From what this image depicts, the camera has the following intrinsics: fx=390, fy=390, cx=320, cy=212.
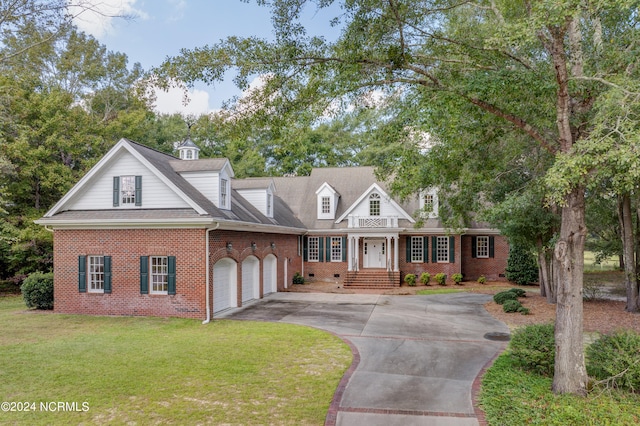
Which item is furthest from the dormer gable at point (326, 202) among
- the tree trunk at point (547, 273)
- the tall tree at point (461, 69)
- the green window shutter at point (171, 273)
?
the tall tree at point (461, 69)

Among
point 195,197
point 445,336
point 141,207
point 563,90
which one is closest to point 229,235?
point 195,197

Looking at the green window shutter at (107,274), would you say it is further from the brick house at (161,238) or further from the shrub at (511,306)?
the shrub at (511,306)

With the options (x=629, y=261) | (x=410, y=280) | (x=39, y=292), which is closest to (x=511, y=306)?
(x=629, y=261)

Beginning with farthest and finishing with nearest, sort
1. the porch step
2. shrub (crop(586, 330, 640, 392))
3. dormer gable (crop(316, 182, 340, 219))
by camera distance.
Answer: dormer gable (crop(316, 182, 340, 219))
the porch step
shrub (crop(586, 330, 640, 392))

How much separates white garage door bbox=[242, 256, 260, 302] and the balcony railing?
8.00 meters

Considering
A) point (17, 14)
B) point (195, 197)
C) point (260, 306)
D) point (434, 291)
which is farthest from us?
point (434, 291)

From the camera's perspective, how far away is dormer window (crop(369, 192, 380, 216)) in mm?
25203

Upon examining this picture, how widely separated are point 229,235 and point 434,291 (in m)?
12.2

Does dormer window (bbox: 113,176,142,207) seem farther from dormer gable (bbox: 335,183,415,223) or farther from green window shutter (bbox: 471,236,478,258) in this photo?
green window shutter (bbox: 471,236,478,258)

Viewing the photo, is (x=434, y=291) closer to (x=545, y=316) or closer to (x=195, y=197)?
(x=545, y=316)

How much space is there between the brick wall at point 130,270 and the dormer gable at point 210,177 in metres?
2.45

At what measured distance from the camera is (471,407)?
701 cm

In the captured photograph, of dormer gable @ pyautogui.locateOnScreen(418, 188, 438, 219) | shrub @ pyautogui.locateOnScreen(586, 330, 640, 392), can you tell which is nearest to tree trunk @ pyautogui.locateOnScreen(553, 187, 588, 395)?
shrub @ pyautogui.locateOnScreen(586, 330, 640, 392)

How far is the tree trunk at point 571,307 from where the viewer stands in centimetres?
698
